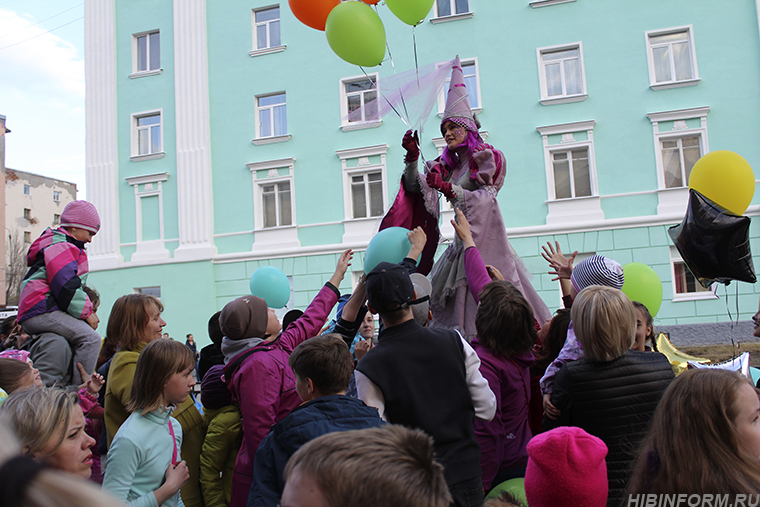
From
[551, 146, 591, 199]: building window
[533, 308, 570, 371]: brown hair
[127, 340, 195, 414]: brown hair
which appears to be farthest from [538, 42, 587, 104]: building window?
[127, 340, 195, 414]: brown hair

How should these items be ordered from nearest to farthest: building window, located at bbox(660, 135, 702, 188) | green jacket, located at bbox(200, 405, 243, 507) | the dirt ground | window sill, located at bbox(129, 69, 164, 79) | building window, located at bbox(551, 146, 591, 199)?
green jacket, located at bbox(200, 405, 243, 507), the dirt ground, building window, located at bbox(660, 135, 702, 188), building window, located at bbox(551, 146, 591, 199), window sill, located at bbox(129, 69, 164, 79)

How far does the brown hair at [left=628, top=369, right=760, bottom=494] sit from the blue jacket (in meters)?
0.82

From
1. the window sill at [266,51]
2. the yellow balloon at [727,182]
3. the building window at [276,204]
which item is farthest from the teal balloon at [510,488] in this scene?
the window sill at [266,51]

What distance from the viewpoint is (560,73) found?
43.9 ft

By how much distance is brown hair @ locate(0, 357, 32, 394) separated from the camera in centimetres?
274

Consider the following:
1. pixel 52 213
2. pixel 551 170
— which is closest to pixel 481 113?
pixel 551 170

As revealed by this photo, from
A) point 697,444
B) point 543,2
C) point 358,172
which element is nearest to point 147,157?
point 358,172

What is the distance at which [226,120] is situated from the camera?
50.5 feet

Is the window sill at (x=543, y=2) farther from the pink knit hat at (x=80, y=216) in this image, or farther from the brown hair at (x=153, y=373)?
the brown hair at (x=153, y=373)

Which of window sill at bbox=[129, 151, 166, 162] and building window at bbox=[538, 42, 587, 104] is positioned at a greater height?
building window at bbox=[538, 42, 587, 104]

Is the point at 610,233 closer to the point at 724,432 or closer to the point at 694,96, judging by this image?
the point at 694,96

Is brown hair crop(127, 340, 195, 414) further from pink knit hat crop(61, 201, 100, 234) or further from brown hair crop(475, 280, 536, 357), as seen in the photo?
pink knit hat crop(61, 201, 100, 234)

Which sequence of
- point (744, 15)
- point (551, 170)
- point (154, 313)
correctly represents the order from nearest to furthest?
point (154, 313), point (744, 15), point (551, 170)

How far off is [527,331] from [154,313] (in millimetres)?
1940
